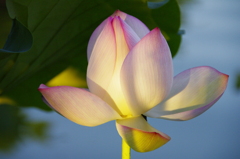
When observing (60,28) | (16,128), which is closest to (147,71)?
(60,28)

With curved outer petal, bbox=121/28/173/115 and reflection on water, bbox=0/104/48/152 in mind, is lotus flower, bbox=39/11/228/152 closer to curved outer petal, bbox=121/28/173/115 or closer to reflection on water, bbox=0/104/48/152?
curved outer petal, bbox=121/28/173/115

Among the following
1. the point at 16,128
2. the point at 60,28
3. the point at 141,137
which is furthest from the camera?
the point at 16,128

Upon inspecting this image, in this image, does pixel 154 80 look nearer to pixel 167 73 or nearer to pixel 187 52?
pixel 167 73

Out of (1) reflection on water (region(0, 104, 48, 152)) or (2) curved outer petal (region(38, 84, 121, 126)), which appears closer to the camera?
(2) curved outer petal (region(38, 84, 121, 126))

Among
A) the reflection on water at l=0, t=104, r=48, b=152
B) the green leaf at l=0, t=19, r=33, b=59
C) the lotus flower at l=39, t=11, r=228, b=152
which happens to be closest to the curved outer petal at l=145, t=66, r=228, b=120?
the lotus flower at l=39, t=11, r=228, b=152

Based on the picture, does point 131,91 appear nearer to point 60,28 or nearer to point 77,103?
point 77,103

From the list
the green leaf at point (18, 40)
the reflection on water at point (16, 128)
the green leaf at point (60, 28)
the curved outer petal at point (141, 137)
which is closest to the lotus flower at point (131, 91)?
the curved outer petal at point (141, 137)

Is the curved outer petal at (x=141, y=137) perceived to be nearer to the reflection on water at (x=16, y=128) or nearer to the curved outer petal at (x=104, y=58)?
the curved outer petal at (x=104, y=58)
